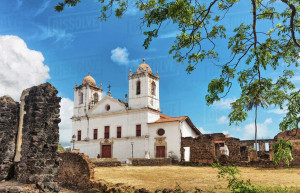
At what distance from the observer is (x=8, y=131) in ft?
30.4

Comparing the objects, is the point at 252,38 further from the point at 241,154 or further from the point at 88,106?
the point at 88,106

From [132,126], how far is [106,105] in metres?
5.12

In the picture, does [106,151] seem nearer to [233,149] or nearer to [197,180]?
[233,149]

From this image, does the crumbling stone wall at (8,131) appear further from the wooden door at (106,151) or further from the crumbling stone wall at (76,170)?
the wooden door at (106,151)

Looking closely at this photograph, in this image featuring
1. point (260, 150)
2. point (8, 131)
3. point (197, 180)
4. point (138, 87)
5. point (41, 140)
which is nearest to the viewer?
point (41, 140)

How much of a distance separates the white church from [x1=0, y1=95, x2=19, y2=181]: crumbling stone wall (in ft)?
67.1

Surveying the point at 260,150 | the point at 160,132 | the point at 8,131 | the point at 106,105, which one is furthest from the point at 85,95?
the point at 8,131

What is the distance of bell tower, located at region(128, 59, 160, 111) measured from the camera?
105ft

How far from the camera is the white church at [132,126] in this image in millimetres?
29578

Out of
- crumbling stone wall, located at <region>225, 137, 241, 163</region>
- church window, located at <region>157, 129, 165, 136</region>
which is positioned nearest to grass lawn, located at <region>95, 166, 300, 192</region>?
crumbling stone wall, located at <region>225, 137, 241, 163</region>

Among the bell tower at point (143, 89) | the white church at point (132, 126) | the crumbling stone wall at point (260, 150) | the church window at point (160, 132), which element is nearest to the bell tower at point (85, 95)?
the white church at point (132, 126)

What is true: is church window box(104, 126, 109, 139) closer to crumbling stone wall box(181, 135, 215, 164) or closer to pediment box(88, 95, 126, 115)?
pediment box(88, 95, 126, 115)

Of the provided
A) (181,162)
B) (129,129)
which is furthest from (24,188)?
(129,129)

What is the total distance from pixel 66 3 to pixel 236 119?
6.10 meters
